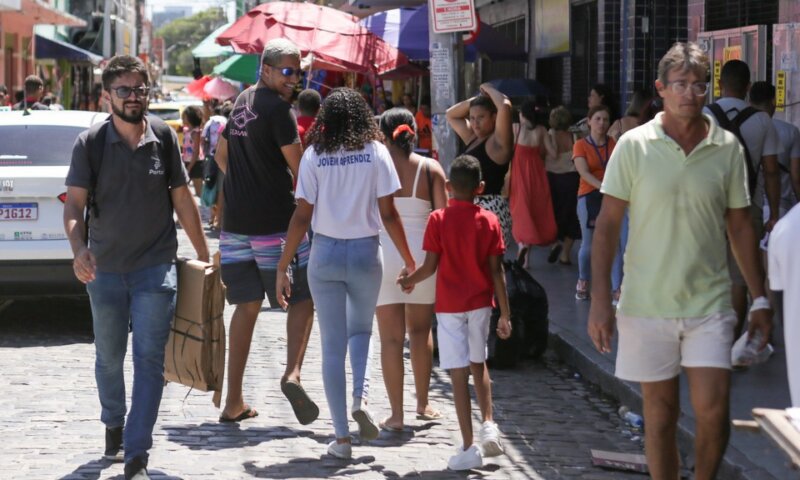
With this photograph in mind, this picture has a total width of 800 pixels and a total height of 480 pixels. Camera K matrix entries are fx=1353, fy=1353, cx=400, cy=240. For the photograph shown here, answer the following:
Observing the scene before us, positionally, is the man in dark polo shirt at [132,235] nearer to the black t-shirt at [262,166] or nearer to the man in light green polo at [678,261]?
the black t-shirt at [262,166]

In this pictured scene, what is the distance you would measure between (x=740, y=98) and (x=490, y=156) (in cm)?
166

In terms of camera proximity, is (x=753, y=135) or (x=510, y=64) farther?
(x=510, y=64)

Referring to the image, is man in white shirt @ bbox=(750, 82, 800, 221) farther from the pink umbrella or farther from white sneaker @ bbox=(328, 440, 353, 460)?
the pink umbrella

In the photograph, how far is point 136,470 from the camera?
6.07 m

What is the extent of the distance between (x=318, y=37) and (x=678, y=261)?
12.1 metres

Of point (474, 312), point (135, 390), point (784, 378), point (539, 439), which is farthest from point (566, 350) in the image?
point (135, 390)

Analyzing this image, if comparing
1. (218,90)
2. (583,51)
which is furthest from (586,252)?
(218,90)

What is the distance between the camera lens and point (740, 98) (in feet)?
28.1

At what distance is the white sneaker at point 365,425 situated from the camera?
6.73 metres

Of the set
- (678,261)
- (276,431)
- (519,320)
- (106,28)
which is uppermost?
(106,28)

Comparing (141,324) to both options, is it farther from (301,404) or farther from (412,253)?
(412,253)

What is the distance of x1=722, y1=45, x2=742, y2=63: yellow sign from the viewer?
11.8 m

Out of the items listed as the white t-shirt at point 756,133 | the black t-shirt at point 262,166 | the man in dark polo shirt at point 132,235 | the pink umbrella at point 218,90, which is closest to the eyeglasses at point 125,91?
the man in dark polo shirt at point 132,235

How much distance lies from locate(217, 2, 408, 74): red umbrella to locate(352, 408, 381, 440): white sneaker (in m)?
10.2
